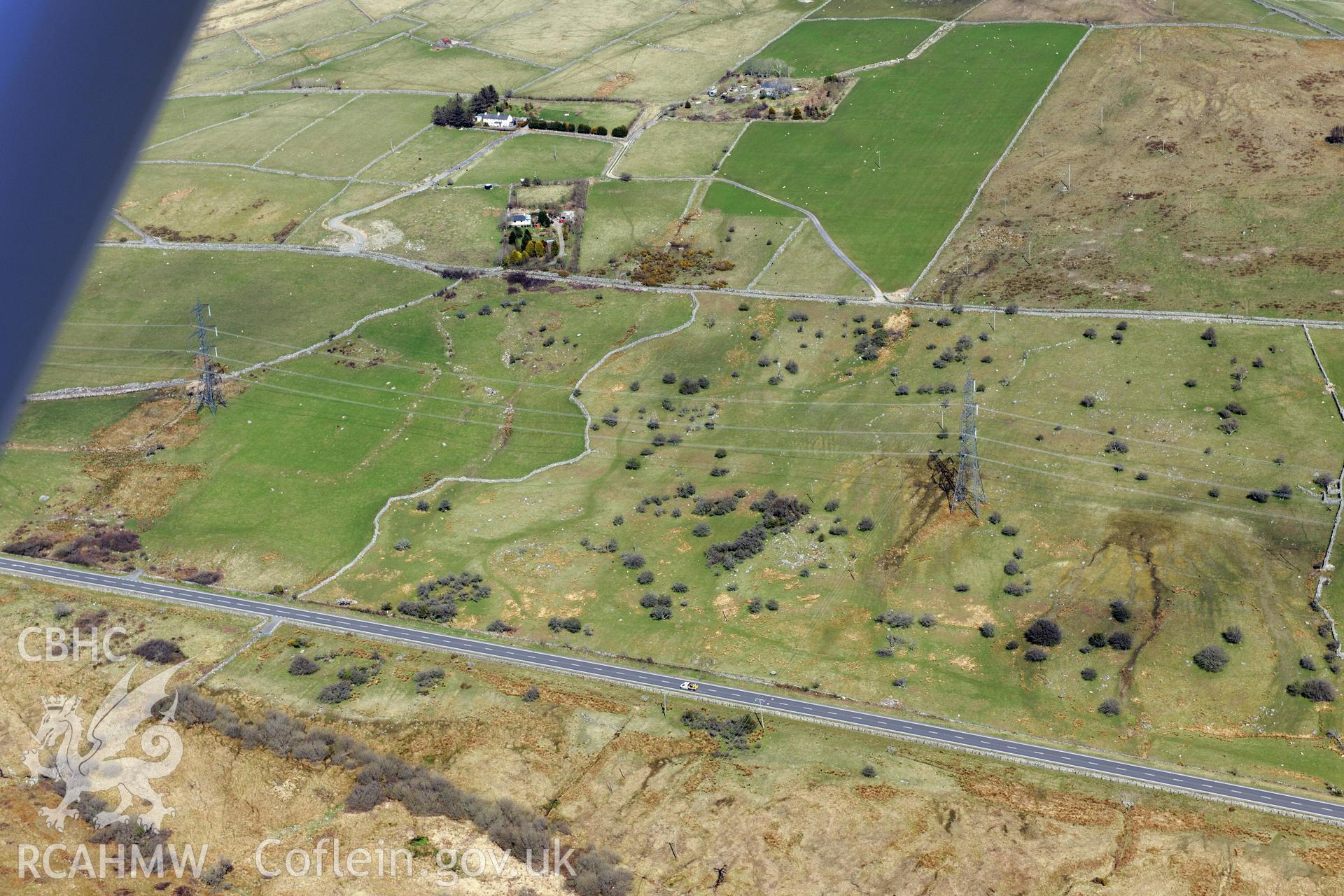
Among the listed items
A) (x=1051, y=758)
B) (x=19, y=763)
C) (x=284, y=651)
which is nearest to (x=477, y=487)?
(x=284, y=651)

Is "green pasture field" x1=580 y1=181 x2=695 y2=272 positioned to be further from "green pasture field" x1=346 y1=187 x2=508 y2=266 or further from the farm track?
the farm track

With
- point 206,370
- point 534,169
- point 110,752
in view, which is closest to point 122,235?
point 206,370

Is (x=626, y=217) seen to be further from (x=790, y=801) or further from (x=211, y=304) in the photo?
(x=790, y=801)

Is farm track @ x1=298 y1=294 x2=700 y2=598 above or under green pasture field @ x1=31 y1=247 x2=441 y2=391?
under

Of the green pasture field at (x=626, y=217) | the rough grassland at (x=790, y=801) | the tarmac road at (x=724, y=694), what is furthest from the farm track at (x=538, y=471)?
the green pasture field at (x=626, y=217)

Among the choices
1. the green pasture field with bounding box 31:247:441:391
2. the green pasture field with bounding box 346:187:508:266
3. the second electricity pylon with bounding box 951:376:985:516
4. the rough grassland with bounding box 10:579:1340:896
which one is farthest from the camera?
the green pasture field with bounding box 346:187:508:266

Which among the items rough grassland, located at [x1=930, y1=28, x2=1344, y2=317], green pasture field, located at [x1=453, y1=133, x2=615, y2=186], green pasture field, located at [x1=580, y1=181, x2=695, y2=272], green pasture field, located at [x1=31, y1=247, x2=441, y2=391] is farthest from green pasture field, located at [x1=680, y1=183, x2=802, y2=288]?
green pasture field, located at [x1=31, y1=247, x2=441, y2=391]
